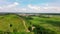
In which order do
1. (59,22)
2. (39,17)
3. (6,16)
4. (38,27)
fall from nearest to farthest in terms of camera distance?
1. (6,16)
2. (38,27)
3. (59,22)
4. (39,17)

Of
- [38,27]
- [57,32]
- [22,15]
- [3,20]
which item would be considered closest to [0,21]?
[3,20]

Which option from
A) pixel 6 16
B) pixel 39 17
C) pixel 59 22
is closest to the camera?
pixel 6 16

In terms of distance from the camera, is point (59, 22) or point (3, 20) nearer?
point (3, 20)

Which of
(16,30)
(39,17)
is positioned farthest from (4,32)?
(39,17)

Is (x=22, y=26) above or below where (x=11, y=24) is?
below

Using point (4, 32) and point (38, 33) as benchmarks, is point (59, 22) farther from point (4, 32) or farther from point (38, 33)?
point (4, 32)

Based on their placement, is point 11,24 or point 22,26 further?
point 22,26

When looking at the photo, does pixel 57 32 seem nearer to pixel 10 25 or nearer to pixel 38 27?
pixel 38 27

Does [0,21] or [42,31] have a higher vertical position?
[0,21]

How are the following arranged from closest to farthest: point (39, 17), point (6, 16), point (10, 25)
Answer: point (10, 25) → point (6, 16) → point (39, 17)
